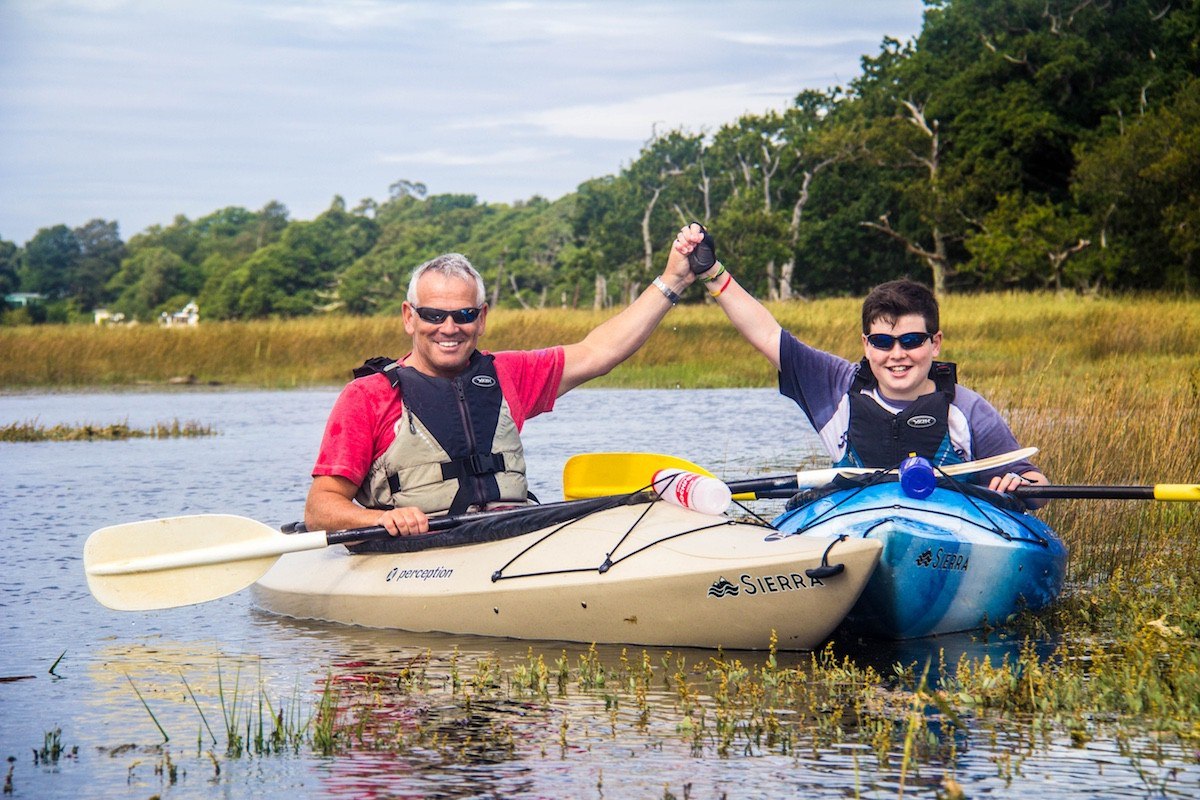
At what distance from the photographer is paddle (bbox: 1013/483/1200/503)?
5.45 meters

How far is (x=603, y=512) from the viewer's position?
549cm

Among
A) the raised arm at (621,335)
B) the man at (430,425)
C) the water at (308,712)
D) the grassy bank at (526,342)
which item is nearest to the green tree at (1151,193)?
the grassy bank at (526,342)

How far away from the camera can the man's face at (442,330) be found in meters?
5.57

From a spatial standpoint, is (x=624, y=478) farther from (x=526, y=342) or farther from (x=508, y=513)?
(x=526, y=342)

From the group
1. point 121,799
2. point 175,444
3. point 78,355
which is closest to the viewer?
point 121,799

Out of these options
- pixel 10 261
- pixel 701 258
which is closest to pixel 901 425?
pixel 701 258

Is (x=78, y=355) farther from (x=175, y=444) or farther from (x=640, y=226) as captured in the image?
(x=640, y=226)

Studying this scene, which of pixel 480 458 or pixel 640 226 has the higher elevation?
pixel 640 226

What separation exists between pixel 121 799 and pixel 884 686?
7.46ft

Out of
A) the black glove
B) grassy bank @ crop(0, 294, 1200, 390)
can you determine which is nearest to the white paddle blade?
the black glove

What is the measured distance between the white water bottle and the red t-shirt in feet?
2.14

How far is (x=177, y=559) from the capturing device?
5945mm

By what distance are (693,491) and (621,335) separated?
96 centimetres

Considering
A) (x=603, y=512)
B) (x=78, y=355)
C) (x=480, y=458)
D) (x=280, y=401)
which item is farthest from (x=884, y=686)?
(x=78, y=355)
